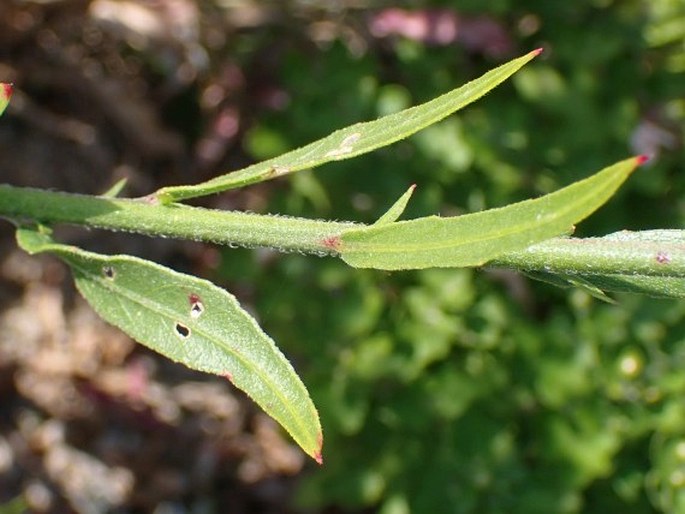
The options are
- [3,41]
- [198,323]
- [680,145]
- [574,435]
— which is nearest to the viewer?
[198,323]

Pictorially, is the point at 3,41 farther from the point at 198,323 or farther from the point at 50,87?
the point at 198,323

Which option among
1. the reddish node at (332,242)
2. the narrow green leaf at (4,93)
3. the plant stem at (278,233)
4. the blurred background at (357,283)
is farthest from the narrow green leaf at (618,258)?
the blurred background at (357,283)

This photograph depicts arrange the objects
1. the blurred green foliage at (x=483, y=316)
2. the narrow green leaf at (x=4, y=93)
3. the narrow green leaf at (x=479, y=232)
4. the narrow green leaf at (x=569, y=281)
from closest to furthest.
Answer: the narrow green leaf at (x=479, y=232) < the narrow green leaf at (x=569, y=281) < the narrow green leaf at (x=4, y=93) < the blurred green foliage at (x=483, y=316)

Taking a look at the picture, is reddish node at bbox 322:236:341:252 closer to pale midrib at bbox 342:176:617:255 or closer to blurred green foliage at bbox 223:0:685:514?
pale midrib at bbox 342:176:617:255

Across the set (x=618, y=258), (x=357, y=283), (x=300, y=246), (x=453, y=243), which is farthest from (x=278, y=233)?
(x=357, y=283)

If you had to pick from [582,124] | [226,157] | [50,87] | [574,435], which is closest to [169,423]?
[226,157]

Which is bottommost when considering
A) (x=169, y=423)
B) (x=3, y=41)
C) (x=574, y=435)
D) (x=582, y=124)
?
(x=169, y=423)

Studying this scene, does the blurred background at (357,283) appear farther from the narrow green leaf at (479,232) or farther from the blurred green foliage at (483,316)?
the narrow green leaf at (479,232)

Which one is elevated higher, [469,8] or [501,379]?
[469,8]
